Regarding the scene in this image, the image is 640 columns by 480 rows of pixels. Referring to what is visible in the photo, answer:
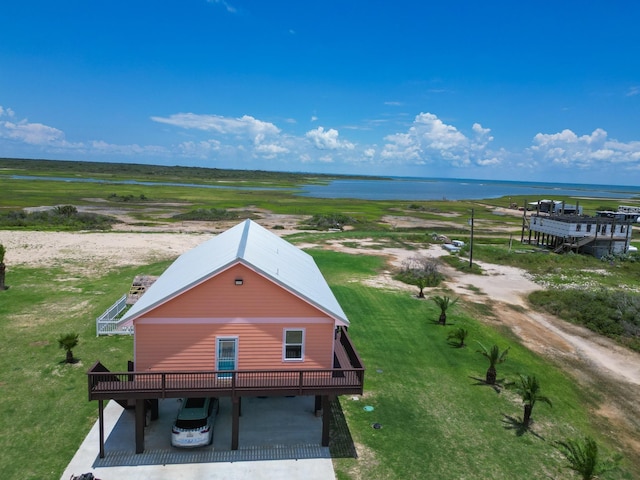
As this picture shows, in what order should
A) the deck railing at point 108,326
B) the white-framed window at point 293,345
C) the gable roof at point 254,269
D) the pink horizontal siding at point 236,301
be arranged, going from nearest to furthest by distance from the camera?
1. the gable roof at point 254,269
2. the pink horizontal siding at point 236,301
3. the white-framed window at point 293,345
4. the deck railing at point 108,326

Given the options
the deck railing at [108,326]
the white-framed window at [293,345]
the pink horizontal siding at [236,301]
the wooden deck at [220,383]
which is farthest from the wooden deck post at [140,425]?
the deck railing at [108,326]

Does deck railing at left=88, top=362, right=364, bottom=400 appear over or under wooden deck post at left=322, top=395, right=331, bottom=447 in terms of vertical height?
over

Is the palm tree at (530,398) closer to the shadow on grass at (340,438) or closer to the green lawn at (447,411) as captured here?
the green lawn at (447,411)

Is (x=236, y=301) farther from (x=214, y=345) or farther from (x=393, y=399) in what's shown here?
(x=393, y=399)

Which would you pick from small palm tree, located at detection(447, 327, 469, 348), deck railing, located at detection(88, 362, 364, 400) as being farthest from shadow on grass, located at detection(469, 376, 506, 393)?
deck railing, located at detection(88, 362, 364, 400)

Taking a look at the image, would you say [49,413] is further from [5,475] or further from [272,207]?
[272,207]

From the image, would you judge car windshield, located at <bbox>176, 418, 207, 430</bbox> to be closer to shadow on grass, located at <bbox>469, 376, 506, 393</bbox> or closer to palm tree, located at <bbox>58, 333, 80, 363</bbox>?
palm tree, located at <bbox>58, 333, 80, 363</bbox>

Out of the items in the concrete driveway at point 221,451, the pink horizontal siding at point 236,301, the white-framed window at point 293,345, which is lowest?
the concrete driveway at point 221,451

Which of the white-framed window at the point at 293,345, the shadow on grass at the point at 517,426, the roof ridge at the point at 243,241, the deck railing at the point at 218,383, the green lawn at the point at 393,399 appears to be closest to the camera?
the deck railing at the point at 218,383

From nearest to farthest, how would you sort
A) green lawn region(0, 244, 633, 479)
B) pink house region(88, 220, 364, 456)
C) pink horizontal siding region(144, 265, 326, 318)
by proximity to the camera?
pink house region(88, 220, 364, 456) < green lawn region(0, 244, 633, 479) < pink horizontal siding region(144, 265, 326, 318)
